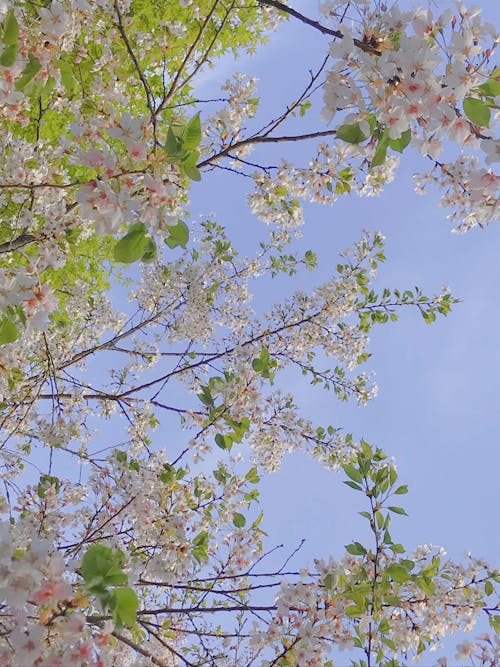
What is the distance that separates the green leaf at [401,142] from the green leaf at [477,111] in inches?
10.0

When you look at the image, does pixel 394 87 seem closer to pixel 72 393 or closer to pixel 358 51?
pixel 358 51

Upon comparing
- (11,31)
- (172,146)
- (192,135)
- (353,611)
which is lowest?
(353,611)

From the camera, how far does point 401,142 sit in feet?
6.49

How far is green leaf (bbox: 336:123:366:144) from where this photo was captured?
191 cm

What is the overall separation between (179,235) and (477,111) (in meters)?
1.07

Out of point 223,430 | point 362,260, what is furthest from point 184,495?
point 362,260

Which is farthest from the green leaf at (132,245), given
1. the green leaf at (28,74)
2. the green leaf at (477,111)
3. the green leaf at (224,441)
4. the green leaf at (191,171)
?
the green leaf at (224,441)

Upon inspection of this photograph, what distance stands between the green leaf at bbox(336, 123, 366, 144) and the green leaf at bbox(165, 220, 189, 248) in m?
0.66

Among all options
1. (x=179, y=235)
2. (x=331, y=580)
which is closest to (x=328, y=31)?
(x=179, y=235)

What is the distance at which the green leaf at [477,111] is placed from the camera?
1732 millimetres

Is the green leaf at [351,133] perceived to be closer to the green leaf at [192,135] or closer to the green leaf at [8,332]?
the green leaf at [192,135]

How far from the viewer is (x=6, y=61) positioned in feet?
6.07

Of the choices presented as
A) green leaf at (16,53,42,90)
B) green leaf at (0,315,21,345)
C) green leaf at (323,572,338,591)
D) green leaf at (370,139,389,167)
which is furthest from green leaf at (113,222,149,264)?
green leaf at (323,572,338,591)

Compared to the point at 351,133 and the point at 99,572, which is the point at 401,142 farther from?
the point at 99,572
